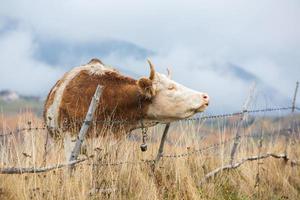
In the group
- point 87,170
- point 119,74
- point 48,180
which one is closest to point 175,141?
point 119,74

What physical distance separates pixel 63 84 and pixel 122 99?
103 cm

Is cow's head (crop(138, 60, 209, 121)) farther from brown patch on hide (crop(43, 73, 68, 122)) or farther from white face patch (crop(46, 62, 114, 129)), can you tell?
brown patch on hide (crop(43, 73, 68, 122))

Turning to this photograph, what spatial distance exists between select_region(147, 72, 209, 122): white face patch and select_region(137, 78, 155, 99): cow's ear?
178 mm

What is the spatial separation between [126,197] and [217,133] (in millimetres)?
3216

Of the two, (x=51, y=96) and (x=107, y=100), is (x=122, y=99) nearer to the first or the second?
(x=107, y=100)

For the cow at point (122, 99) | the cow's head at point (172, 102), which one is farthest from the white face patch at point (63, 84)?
the cow's head at point (172, 102)

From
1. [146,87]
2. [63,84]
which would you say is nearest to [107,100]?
[146,87]

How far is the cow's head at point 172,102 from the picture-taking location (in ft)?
34.5

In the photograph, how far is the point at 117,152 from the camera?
28.7 ft

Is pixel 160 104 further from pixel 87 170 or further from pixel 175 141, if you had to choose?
pixel 87 170

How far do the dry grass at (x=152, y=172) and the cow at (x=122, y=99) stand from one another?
1.07ft

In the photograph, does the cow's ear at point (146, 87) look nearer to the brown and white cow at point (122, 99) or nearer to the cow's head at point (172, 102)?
the brown and white cow at point (122, 99)

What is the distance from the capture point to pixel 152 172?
9.20 meters

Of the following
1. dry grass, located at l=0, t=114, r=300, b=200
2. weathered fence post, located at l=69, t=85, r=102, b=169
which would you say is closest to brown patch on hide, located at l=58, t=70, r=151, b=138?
dry grass, located at l=0, t=114, r=300, b=200
